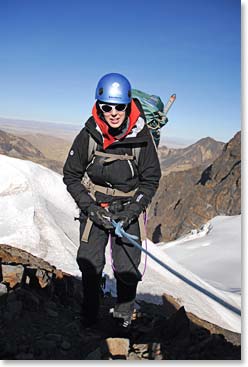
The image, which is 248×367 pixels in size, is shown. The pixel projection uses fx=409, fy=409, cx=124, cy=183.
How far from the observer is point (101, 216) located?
4.71 metres

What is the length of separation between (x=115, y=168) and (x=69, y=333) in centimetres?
218

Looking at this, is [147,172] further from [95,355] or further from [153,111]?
[95,355]

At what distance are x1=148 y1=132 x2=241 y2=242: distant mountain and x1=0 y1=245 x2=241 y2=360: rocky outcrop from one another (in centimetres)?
5234

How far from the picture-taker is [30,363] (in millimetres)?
3891

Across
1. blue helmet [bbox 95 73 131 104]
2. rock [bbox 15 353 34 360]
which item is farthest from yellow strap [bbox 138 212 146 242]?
rock [bbox 15 353 34 360]

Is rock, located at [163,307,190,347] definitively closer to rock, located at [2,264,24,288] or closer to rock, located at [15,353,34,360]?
rock, located at [15,353,34,360]

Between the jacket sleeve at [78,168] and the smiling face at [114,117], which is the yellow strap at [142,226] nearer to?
the jacket sleeve at [78,168]

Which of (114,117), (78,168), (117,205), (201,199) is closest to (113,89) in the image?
(114,117)

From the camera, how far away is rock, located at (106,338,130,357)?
4.64 meters

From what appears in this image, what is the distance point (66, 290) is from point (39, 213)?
224 inches

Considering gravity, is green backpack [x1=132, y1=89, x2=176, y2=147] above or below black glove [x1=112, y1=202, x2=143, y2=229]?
above

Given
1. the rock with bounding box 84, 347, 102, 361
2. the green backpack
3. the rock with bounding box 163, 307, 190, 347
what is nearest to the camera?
the rock with bounding box 84, 347, 102, 361

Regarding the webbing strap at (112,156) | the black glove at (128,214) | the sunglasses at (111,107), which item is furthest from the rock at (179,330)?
the sunglasses at (111,107)

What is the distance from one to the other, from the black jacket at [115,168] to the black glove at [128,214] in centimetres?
9
